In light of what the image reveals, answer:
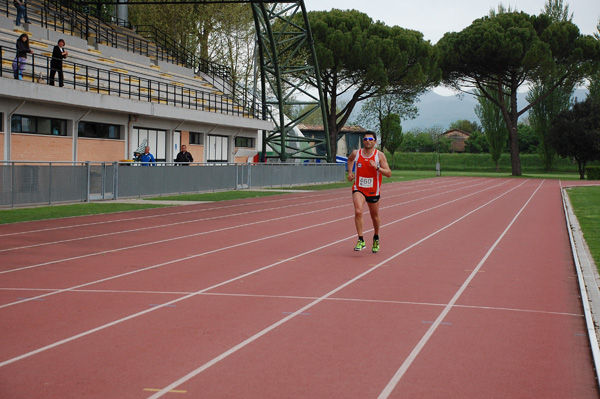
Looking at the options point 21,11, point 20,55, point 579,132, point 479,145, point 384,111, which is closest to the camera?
point 20,55

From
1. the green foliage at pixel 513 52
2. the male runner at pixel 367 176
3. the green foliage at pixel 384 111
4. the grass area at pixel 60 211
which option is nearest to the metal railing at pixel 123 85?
the grass area at pixel 60 211

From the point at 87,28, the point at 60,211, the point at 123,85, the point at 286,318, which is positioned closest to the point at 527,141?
the point at 87,28

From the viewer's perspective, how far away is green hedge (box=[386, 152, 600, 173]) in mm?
85312

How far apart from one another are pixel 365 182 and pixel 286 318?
539 centimetres

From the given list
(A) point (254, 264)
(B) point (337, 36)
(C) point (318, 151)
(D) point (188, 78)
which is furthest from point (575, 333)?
(C) point (318, 151)

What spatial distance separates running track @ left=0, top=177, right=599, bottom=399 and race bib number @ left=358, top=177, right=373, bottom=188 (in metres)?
1.15

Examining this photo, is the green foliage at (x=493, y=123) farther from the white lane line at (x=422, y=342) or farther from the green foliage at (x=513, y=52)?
the white lane line at (x=422, y=342)

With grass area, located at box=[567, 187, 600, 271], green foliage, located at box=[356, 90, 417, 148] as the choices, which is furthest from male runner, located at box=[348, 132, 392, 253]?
green foliage, located at box=[356, 90, 417, 148]

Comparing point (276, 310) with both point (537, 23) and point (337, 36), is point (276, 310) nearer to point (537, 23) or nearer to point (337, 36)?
point (337, 36)

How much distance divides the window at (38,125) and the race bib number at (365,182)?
689 inches

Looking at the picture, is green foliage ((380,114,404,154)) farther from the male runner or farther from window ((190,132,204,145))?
the male runner

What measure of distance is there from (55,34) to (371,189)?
2578cm

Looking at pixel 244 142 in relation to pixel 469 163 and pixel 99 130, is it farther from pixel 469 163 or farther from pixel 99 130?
pixel 469 163

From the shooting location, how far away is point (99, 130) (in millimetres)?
30906
